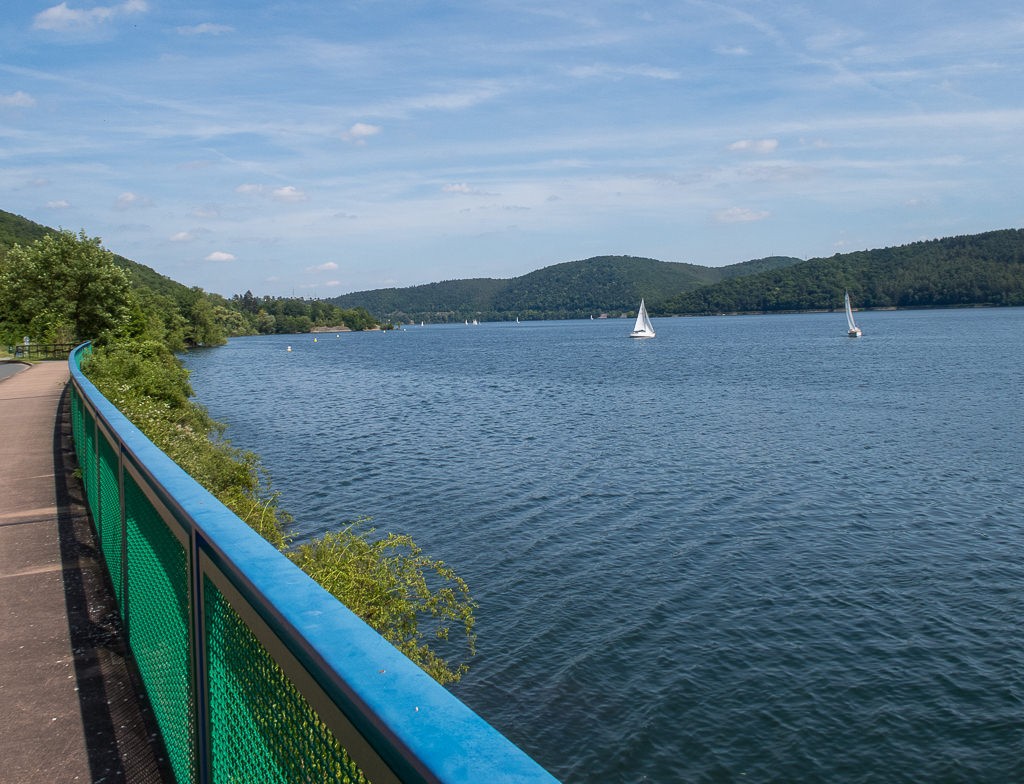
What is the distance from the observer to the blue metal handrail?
4.84ft

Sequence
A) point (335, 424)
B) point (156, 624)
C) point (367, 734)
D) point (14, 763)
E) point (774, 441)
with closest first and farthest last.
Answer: point (367, 734) < point (14, 763) < point (156, 624) < point (774, 441) < point (335, 424)

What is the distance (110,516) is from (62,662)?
1.72m

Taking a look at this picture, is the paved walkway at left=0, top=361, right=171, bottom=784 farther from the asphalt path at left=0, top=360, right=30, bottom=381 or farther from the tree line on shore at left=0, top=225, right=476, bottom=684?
the asphalt path at left=0, top=360, right=30, bottom=381

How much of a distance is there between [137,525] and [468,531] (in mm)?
16309

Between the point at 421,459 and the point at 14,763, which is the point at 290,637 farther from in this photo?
the point at 421,459

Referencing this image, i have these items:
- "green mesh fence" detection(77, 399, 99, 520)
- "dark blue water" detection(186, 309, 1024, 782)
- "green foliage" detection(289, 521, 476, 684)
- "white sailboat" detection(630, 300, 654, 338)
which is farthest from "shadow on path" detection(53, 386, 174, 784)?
"white sailboat" detection(630, 300, 654, 338)

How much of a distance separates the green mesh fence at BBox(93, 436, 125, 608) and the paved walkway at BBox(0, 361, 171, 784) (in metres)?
0.23

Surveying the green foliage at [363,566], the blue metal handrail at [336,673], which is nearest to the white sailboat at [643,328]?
the green foliage at [363,566]

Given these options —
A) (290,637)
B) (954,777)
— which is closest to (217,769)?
(290,637)

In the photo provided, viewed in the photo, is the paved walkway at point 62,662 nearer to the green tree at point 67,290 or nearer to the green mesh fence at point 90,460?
the green mesh fence at point 90,460

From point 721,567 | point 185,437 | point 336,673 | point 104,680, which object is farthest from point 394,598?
point 336,673

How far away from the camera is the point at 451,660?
1447cm

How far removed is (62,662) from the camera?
18.1 ft

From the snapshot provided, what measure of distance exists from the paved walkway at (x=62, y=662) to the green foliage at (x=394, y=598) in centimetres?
393
